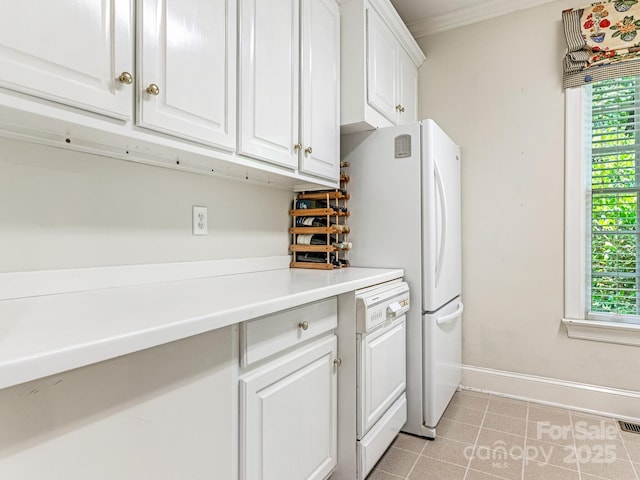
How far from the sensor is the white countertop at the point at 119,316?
0.59 m

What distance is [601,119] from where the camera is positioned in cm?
226

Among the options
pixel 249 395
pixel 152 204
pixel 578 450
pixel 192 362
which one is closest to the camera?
pixel 192 362

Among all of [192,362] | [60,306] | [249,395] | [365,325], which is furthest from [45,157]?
[365,325]

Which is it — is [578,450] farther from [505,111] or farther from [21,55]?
[21,55]

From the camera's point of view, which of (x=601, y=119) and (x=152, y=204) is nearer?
(x=152, y=204)

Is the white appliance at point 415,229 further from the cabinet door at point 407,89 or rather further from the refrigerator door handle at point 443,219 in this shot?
the cabinet door at point 407,89

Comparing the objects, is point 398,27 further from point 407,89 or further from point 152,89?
point 152,89

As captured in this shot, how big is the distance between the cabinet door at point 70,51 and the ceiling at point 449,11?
2156 mm

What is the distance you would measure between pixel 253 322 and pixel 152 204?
662mm

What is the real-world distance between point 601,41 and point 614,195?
2.97 ft

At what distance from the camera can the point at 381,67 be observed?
2.11 metres

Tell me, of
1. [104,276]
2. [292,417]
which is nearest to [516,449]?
[292,417]

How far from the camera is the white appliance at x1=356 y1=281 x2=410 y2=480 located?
1485 mm

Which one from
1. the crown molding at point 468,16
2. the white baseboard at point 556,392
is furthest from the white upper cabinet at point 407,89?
Result: the white baseboard at point 556,392
